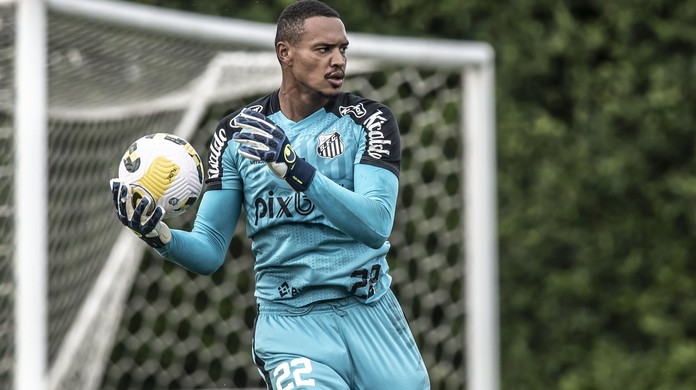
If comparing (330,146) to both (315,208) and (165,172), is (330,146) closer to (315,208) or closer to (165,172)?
(315,208)

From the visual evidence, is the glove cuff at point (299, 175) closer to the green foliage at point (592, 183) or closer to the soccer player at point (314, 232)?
the soccer player at point (314, 232)

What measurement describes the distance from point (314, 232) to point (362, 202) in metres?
0.25

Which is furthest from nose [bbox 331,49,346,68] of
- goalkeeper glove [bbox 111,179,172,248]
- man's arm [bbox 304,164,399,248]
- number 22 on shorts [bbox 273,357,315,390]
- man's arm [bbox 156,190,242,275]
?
number 22 on shorts [bbox 273,357,315,390]

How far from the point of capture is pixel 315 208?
12.8 ft

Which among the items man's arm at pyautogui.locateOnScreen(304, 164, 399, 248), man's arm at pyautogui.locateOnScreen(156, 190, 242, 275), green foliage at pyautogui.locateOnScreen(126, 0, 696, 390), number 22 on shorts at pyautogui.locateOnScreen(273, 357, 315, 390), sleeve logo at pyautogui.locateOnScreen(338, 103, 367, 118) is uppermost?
sleeve logo at pyautogui.locateOnScreen(338, 103, 367, 118)

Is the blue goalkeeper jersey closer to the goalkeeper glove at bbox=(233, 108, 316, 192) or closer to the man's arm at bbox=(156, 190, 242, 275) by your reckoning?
the man's arm at bbox=(156, 190, 242, 275)

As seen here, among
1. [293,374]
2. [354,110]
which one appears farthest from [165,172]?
[293,374]

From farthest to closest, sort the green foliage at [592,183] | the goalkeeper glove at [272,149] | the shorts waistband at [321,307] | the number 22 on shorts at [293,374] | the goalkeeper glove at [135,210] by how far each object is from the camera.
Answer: the green foliage at [592,183], the shorts waistband at [321,307], the number 22 on shorts at [293,374], the goalkeeper glove at [135,210], the goalkeeper glove at [272,149]

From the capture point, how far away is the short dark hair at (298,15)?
3.90m

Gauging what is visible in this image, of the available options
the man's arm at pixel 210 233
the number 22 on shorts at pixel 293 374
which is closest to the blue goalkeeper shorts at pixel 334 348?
the number 22 on shorts at pixel 293 374

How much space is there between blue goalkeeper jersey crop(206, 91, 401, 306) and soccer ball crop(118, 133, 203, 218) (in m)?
0.13

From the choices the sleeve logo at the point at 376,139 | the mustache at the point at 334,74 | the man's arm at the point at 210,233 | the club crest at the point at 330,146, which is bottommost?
the man's arm at the point at 210,233

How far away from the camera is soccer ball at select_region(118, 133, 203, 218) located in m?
3.86

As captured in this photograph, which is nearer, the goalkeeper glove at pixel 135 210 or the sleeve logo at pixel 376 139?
the goalkeeper glove at pixel 135 210
